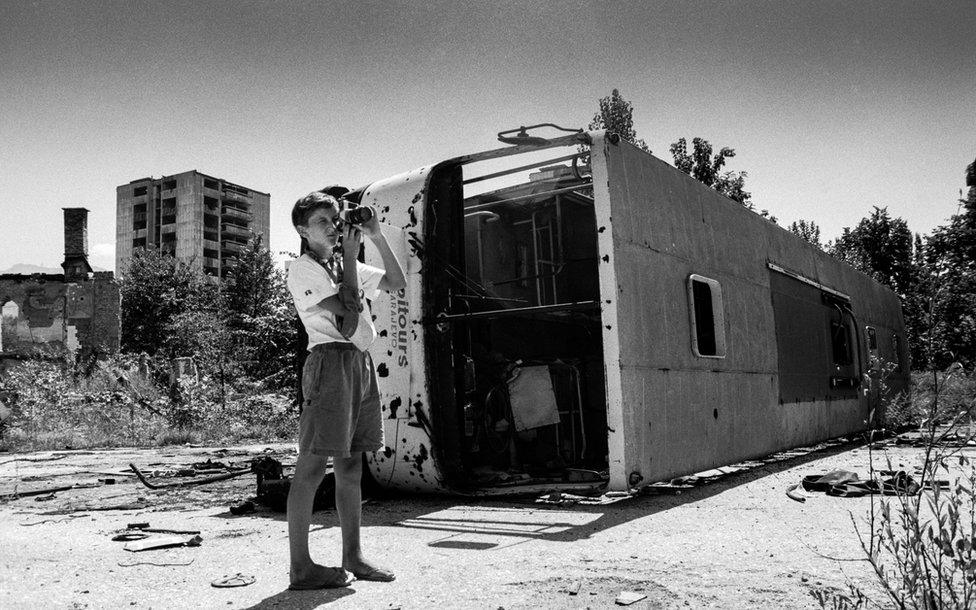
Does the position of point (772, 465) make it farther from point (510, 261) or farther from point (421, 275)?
point (421, 275)

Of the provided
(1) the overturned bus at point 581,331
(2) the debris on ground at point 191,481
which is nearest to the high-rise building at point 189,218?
(2) the debris on ground at point 191,481

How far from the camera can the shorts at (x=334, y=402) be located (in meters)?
3.00

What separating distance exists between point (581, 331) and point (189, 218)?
235 feet

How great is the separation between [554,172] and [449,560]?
14.8 feet

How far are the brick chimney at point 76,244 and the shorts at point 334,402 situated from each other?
116 feet

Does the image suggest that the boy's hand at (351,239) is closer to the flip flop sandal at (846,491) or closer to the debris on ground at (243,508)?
the debris on ground at (243,508)

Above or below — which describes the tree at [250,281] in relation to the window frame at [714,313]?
above

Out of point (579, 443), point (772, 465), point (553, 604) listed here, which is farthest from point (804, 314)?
point (553, 604)

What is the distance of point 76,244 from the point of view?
34.1 meters

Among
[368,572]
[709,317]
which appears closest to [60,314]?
[709,317]

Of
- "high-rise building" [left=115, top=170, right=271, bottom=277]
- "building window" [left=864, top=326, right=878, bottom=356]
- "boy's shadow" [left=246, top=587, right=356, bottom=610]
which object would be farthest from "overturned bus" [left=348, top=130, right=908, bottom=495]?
"high-rise building" [left=115, top=170, right=271, bottom=277]

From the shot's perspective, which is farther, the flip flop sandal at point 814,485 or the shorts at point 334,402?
the flip flop sandal at point 814,485

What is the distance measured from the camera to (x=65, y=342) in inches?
1291

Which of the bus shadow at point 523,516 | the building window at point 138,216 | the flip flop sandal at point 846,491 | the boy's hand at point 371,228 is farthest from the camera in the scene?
the building window at point 138,216
